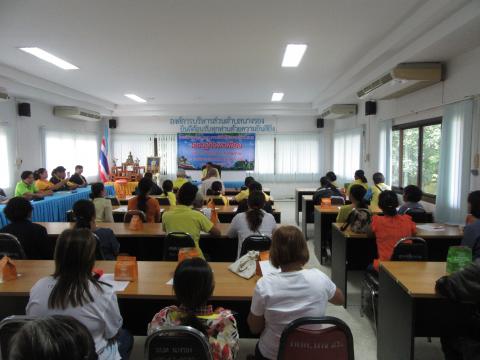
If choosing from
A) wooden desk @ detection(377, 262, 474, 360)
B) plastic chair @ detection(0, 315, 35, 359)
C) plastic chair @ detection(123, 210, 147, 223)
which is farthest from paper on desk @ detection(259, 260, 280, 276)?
plastic chair @ detection(123, 210, 147, 223)

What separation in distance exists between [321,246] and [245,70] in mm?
3248

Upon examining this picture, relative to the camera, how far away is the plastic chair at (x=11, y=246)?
2.68m

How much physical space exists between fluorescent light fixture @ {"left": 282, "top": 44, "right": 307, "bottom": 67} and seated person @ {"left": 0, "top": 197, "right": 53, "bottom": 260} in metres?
3.60

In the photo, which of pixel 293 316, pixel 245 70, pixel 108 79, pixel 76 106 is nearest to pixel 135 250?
pixel 293 316

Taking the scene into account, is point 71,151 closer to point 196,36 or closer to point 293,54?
point 196,36

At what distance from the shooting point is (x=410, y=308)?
2.00 m

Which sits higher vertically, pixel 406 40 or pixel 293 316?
pixel 406 40

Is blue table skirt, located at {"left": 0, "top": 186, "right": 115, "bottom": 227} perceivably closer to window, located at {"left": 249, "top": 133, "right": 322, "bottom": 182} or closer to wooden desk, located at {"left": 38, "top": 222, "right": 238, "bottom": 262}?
wooden desk, located at {"left": 38, "top": 222, "right": 238, "bottom": 262}

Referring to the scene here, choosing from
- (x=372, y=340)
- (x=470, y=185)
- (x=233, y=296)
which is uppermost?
(x=470, y=185)

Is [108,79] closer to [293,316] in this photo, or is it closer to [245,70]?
[245,70]

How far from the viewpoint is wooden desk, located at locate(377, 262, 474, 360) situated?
2021 millimetres

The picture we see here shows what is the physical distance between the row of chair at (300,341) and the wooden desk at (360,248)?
2.12 meters

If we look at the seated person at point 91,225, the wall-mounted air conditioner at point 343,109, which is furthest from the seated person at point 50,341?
the wall-mounted air conditioner at point 343,109

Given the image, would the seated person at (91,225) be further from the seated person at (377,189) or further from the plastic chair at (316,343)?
the seated person at (377,189)
